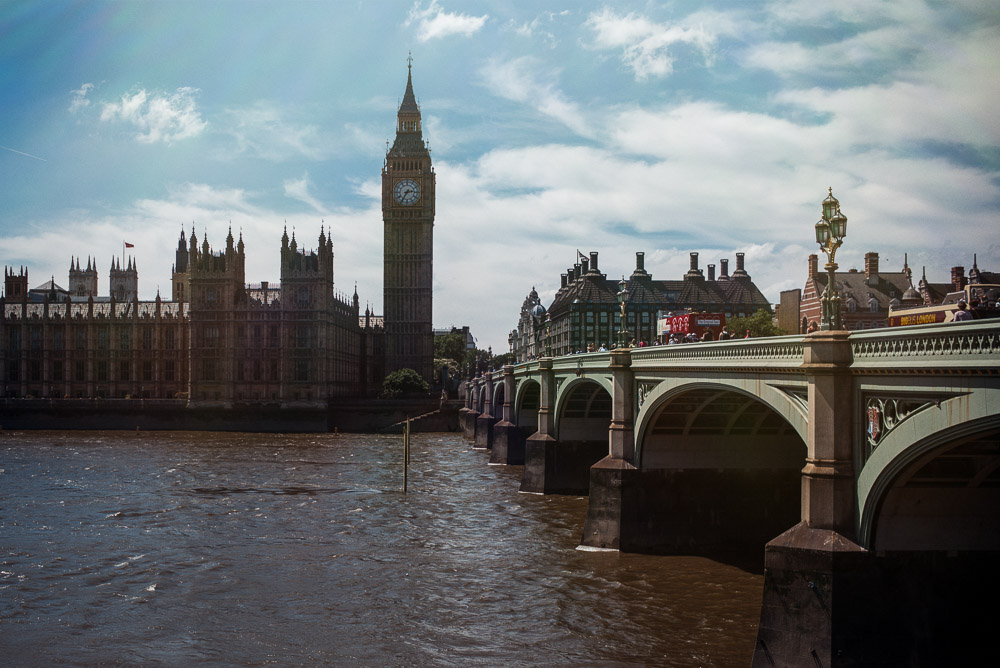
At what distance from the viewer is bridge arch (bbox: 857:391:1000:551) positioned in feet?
55.3

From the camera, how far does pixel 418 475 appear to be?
5700 centimetres

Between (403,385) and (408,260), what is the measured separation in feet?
83.7

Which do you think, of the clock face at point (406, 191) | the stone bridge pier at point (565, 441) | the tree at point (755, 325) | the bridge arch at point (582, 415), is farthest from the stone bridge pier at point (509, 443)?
the clock face at point (406, 191)

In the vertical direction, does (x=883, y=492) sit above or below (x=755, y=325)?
below

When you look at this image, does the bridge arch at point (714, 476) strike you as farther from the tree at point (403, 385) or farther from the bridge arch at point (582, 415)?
the tree at point (403, 385)

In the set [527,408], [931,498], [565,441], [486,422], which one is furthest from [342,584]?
[486,422]

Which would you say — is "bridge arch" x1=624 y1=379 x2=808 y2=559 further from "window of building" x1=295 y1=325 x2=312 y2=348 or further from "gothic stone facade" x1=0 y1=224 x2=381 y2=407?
"window of building" x1=295 y1=325 x2=312 y2=348

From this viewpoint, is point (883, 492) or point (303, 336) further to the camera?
point (303, 336)

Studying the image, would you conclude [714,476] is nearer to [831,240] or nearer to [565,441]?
[831,240]

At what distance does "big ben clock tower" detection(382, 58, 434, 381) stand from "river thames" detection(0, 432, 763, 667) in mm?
88681

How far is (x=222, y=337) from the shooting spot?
384ft

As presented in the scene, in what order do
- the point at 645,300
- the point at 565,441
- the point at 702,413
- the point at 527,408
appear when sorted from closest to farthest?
the point at 702,413 → the point at 565,441 → the point at 527,408 → the point at 645,300

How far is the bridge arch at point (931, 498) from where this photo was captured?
16844 millimetres

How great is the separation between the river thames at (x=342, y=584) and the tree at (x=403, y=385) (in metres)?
70.7
